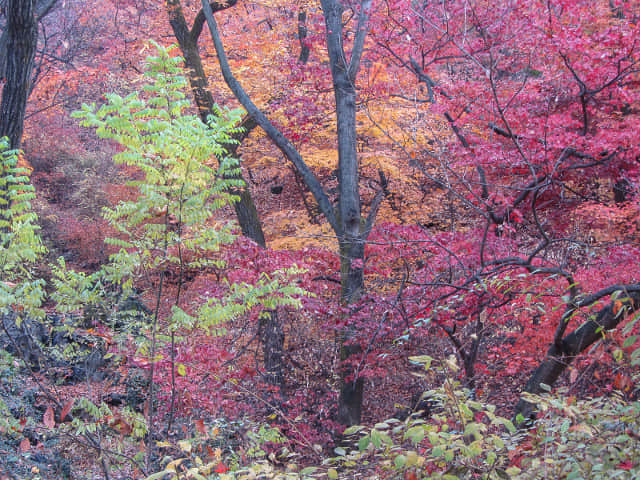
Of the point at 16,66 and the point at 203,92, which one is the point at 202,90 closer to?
the point at 203,92

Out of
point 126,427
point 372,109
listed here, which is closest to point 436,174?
point 372,109

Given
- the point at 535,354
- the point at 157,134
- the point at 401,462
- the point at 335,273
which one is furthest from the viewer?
the point at 335,273

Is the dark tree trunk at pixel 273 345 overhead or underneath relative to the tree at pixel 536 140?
underneath

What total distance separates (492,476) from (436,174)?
9.24 meters

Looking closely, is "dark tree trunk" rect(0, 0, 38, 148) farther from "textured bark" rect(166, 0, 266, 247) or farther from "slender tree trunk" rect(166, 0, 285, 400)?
"textured bark" rect(166, 0, 266, 247)

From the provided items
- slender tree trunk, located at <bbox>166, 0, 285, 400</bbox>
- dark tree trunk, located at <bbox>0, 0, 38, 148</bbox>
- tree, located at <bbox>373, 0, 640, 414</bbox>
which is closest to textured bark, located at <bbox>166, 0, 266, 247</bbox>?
slender tree trunk, located at <bbox>166, 0, 285, 400</bbox>

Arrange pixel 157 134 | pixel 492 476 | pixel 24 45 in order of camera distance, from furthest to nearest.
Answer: pixel 24 45 → pixel 157 134 → pixel 492 476

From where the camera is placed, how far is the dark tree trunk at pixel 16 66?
5355 mm

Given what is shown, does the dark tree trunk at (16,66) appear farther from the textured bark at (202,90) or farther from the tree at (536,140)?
the tree at (536,140)

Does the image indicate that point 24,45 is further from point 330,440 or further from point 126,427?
point 330,440

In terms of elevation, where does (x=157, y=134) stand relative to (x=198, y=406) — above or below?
above

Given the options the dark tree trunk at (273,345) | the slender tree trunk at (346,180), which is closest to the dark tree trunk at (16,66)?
the slender tree trunk at (346,180)

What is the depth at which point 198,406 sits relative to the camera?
264 inches

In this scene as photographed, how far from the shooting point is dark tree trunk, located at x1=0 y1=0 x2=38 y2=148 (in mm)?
5355
